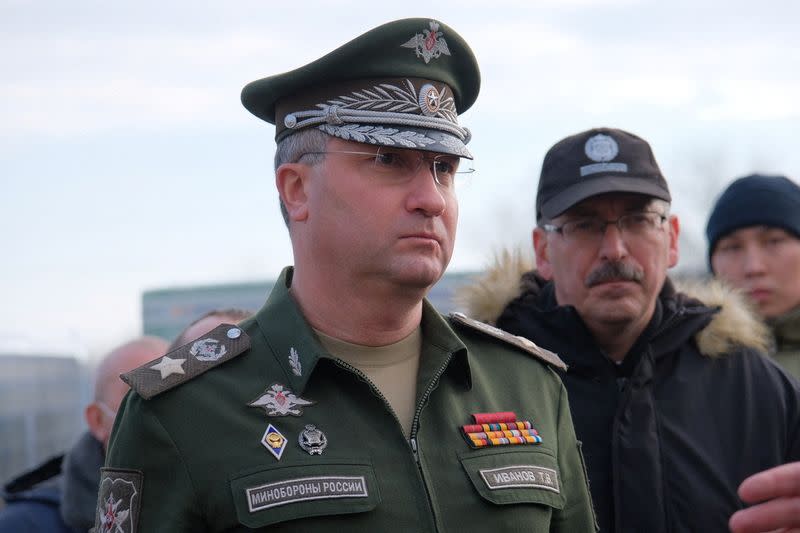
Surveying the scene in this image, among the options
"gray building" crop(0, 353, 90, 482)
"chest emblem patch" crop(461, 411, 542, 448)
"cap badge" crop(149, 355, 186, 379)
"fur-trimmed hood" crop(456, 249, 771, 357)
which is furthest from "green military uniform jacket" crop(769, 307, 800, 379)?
"gray building" crop(0, 353, 90, 482)

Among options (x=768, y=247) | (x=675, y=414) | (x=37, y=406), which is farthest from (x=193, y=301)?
(x=675, y=414)

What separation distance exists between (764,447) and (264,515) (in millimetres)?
Answer: 1966

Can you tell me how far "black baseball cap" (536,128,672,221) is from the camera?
4188 mm

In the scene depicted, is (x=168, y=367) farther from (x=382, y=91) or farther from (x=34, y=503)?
(x=34, y=503)

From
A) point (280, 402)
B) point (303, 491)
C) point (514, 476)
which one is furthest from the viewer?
point (514, 476)

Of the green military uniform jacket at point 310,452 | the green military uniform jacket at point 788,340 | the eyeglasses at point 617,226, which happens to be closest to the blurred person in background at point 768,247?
the green military uniform jacket at point 788,340

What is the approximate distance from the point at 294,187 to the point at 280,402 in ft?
2.13

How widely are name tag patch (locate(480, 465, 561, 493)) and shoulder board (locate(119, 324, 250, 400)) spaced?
75 centimetres

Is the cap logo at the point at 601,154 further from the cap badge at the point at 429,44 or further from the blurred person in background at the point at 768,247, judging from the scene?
the blurred person in background at the point at 768,247

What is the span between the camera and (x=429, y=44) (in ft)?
10.8

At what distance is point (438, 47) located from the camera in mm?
3324

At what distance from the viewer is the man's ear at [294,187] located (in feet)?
10.4

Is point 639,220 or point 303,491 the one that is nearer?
point 303,491

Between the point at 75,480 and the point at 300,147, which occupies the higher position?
the point at 300,147
